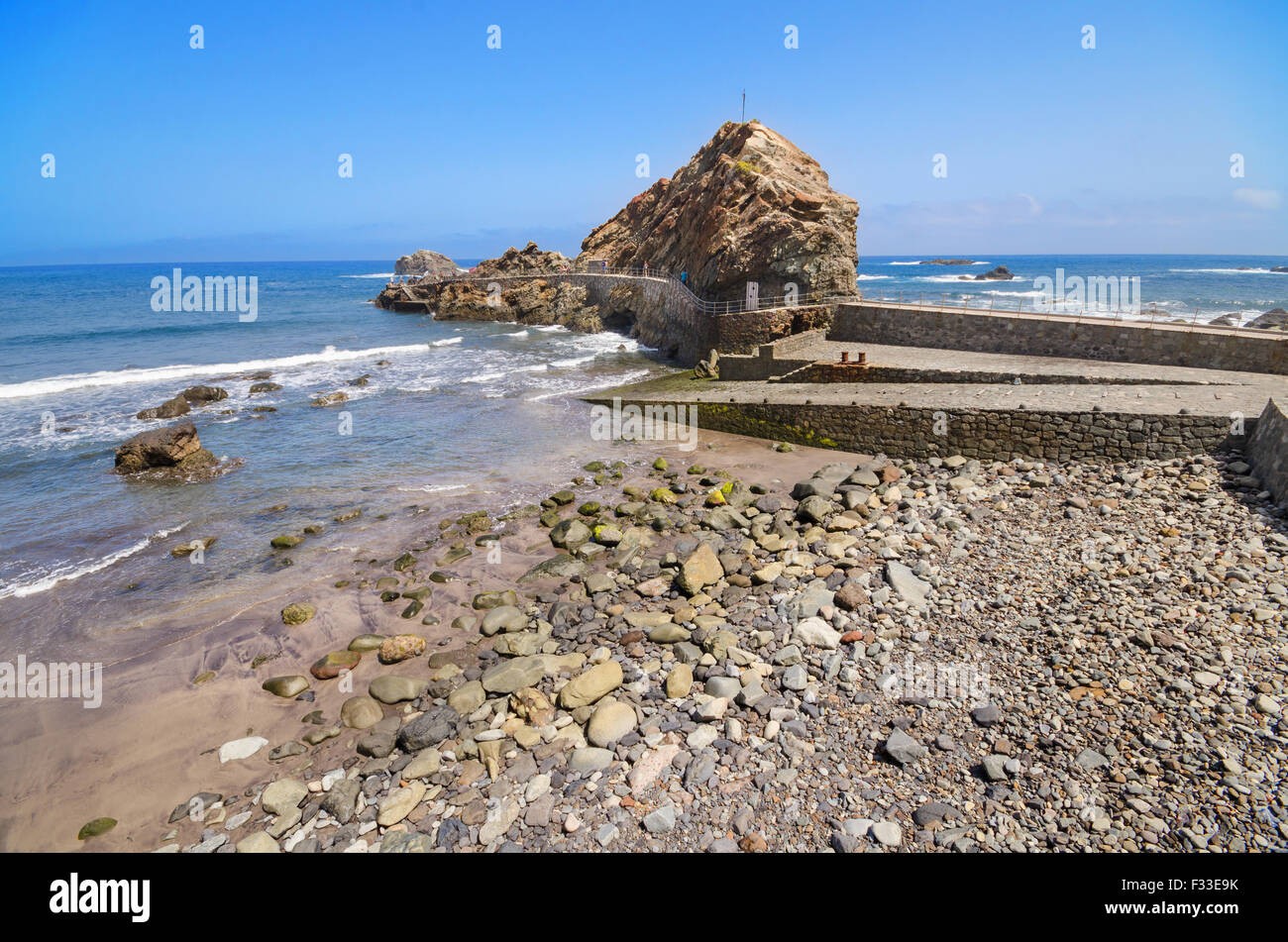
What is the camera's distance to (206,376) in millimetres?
32125

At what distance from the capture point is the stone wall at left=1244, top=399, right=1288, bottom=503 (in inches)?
387

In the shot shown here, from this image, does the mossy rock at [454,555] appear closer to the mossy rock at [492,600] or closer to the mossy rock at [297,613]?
the mossy rock at [492,600]

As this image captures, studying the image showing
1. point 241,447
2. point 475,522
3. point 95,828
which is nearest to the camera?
point 95,828

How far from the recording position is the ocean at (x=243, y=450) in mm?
11492

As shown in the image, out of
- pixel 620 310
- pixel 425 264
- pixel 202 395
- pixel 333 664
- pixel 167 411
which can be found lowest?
pixel 333 664

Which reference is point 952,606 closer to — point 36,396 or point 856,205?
point 856,205

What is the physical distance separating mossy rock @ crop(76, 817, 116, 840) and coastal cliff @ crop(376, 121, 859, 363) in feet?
78.9

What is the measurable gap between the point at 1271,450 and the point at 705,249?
24415 millimetres

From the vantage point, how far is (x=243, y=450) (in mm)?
19781

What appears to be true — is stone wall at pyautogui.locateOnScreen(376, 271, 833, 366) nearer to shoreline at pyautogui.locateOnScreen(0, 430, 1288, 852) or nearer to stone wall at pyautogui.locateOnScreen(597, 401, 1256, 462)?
stone wall at pyautogui.locateOnScreen(597, 401, 1256, 462)

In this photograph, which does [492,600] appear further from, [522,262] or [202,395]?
[522,262]

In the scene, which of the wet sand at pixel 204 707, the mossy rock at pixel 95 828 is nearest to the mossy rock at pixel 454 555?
the wet sand at pixel 204 707

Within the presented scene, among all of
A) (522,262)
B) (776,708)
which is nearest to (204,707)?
(776,708)

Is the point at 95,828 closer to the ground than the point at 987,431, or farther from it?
closer to the ground
